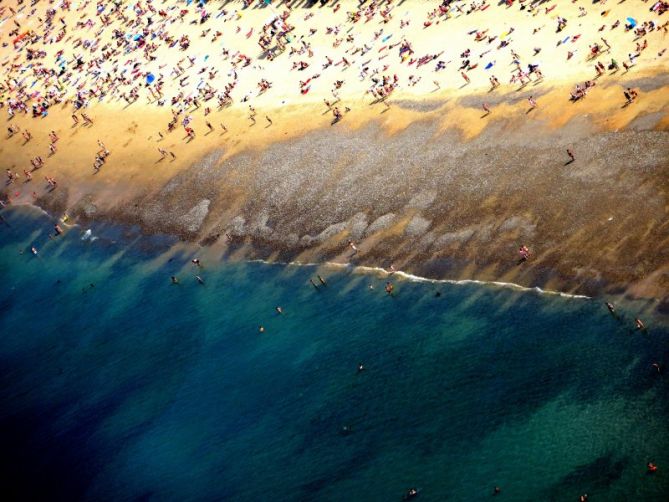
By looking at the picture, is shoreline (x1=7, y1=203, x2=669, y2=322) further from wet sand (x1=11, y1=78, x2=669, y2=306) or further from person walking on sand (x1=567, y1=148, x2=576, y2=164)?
person walking on sand (x1=567, y1=148, x2=576, y2=164)

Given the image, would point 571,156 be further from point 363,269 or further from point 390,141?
point 363,269

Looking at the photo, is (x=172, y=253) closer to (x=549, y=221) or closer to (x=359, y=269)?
(x=359, y=269)

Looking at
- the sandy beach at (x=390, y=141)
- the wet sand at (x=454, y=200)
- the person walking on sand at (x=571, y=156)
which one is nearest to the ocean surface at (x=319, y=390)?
the wet sand at (x=454, y=200)

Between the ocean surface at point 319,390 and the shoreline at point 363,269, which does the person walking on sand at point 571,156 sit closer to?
the shoreline at point 363,269

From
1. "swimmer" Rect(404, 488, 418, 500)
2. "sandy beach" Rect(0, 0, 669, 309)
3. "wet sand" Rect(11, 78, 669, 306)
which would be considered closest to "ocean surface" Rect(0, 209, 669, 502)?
"swimmer" Rect(404, 488, 418, 500)

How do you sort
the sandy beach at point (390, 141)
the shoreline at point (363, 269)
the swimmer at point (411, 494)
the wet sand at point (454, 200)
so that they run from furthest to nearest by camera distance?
1. the sandy beach at point (390, 141)
2. the wet sand at point (454, 200)
3. the shoreline at point (363, 269)
4. the swimmer at point (411, 494)
